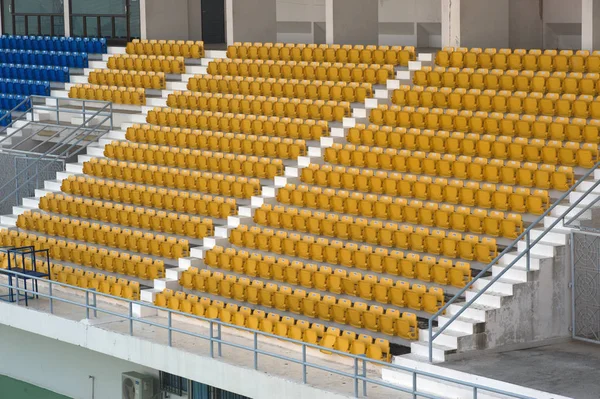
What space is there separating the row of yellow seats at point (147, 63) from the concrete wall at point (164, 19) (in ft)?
4.36

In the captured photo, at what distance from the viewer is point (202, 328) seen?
1641 cm

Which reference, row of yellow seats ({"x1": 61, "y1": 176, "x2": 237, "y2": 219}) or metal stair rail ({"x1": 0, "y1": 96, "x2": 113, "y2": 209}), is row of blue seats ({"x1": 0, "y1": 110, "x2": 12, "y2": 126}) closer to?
metal stair rail ({"x1": 0, "y1": 96, "x2": 113, "y2": 209})

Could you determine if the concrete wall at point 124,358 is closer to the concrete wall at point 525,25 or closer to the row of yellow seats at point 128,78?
the row of yellow seats at point 128,78

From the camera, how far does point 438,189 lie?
16547mm

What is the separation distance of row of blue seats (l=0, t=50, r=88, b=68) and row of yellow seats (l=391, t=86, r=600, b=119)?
9.37 meters

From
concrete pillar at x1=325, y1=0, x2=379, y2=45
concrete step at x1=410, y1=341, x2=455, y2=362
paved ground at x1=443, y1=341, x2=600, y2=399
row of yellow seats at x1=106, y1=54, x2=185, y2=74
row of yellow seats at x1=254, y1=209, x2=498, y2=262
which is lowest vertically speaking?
paved ground at x1=443, y1=341, x2=600, y2=399

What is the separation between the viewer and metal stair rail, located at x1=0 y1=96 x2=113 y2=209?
73.6 feet

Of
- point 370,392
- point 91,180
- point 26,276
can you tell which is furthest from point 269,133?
point 370,392

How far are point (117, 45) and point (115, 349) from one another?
13.2m

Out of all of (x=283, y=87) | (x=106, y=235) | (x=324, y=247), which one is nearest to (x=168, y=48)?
(x=283, y=87)

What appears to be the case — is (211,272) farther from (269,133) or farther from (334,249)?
(269,133)

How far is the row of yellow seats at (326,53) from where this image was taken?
67.5ft

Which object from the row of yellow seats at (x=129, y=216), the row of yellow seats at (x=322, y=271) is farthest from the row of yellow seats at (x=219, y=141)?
the row of yellow seats at (x=322, y=271)

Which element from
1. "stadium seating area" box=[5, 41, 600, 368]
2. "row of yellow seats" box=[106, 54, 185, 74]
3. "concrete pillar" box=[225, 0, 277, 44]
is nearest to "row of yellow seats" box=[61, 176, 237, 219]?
"stadium seating area" box=[5, 41, 600, 368]
